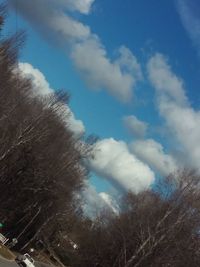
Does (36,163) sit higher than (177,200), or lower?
lower

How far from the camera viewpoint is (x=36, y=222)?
69.4 metres

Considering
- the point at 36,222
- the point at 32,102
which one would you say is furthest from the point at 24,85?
the point at 36,222

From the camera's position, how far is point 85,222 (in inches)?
3647

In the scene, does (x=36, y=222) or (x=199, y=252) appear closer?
(x=199, y=252)

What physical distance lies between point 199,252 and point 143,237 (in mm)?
6330

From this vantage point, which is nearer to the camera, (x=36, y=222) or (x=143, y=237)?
(x=143, y=237)

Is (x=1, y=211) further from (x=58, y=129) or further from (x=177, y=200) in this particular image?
(x=177, y=200)

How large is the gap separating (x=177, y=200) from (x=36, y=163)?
13.8m

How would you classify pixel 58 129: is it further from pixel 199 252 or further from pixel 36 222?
pixel 199 252

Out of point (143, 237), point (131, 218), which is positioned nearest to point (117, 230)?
point (131, 218)

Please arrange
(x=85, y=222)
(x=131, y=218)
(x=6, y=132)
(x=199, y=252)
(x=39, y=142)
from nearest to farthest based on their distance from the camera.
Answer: (x=6, y=132), (x=39, y=142), (x=199, y=252), (x=131, y=218), (x=85, y=222)

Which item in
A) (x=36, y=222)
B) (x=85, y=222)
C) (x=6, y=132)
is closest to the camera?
(x=6, y=132)

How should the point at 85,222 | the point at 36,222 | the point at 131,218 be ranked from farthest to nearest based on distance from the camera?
the point at 85,222
the point at 36,222
the point at 131,218

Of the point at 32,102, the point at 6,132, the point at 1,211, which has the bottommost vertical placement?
the point at 1,211
